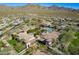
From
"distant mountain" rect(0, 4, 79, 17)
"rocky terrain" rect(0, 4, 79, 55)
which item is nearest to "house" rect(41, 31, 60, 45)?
"rocky terrain" rect(0, 4, 79, 55)

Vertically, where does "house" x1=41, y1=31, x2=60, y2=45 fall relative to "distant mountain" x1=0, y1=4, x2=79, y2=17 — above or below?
below

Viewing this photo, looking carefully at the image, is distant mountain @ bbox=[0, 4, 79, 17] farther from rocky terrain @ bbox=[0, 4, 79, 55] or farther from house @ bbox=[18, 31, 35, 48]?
house @ bbox=[18, 31, 35, 48]

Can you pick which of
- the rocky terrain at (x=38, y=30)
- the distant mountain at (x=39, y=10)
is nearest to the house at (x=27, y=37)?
the rocky terrain at (x=38, y=30)

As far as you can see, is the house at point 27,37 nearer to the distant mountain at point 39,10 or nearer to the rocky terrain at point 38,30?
the rocky terrain at point 38,30

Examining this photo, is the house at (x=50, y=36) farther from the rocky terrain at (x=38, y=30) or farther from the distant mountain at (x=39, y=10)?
the distant mountain at (x=39, y=10)

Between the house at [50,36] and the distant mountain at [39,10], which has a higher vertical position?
the distant mountain at [39,10]

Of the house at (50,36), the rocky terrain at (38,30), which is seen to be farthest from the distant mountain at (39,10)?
the house at (50,36)

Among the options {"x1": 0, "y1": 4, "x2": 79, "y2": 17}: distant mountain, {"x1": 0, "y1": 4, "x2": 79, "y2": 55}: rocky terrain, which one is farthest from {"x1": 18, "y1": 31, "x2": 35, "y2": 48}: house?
{"x1": 0, "y1": 4, "x2": 79, "y2": 17}: distant mountain

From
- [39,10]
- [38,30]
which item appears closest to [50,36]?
[38,30]
